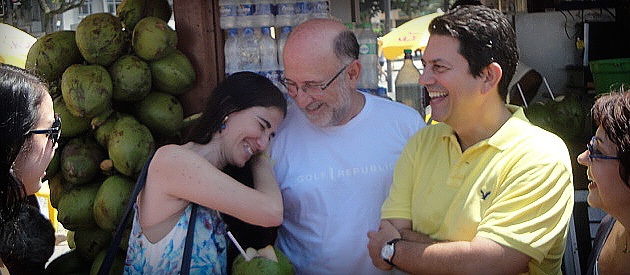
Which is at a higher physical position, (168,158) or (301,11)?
(301,11)

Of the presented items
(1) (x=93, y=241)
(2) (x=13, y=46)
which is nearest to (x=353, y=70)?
(1) (x=93, y=241)

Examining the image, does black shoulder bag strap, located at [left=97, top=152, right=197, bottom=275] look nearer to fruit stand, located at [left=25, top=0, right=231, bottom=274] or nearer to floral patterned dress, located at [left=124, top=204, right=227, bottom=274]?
floral patterned dress, located at [left=124, top=204, right=227, bottom=274]

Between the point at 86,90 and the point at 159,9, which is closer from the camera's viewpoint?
the point at 86,90

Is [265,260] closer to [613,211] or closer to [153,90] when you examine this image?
[613,211]

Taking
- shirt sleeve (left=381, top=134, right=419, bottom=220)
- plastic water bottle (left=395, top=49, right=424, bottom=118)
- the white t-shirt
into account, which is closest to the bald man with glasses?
the white t-shirt

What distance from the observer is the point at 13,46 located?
17.0 ft

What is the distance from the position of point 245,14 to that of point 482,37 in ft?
5.57

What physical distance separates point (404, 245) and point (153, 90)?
6.28 feet

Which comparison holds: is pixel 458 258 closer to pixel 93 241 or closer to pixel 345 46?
pixel 345 46

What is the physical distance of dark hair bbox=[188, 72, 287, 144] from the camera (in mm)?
2449

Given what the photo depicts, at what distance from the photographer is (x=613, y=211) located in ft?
5.70

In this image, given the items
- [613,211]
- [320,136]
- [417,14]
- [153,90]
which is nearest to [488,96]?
[613,211]

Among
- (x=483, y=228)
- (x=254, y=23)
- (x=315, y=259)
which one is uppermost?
(x=254, y=23)

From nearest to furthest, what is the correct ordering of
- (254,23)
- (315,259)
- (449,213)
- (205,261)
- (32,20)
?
(449,213) < (205,261) < (315,259) < (254,23) < (32,20)
